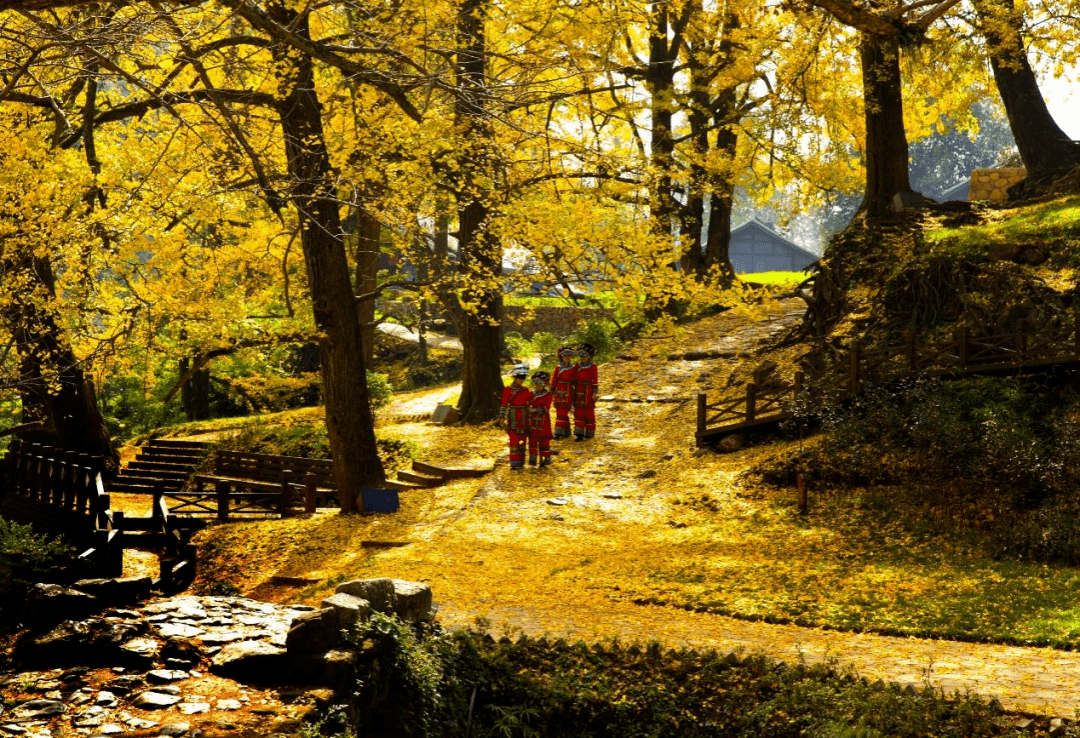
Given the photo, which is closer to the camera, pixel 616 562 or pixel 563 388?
pixel 616 562

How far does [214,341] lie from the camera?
22125mm

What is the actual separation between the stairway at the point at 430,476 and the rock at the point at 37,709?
1050cm

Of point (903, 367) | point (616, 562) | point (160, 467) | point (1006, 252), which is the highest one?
point (1006, 252)

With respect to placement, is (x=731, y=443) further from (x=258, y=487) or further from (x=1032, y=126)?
(x=1032, y=126)

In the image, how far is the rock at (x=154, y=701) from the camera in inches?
295

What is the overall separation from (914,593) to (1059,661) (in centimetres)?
218

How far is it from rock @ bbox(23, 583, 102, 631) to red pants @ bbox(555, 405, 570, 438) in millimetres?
11243

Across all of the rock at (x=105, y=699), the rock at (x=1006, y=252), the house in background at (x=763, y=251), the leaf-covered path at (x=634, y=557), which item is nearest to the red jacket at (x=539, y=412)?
the leaf-covered path at (x=634, y=557)

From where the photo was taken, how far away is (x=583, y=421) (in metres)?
19.2

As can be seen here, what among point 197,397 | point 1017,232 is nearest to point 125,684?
point 1017,232

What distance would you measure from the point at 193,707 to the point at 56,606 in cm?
216

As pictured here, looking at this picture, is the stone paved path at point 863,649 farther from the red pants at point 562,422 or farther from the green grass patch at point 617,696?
the red pants at point 562,422

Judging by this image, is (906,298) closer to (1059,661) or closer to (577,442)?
(577,442)

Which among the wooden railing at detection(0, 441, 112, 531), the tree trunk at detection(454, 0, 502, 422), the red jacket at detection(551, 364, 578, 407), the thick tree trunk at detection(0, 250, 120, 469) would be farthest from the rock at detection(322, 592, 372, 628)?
the red jacket at detection(551, 364, 578, 407)
